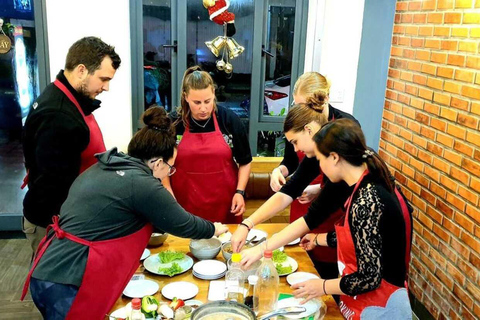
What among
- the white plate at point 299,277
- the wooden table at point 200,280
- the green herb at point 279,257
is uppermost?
the green herb at point 279,257

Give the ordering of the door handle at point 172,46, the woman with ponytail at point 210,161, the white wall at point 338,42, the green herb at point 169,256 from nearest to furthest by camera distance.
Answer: the green herb at point 169,256 < the woman with ponytail at point 210,161 < the white wall at point 338,42 < the door handle at point 172,46

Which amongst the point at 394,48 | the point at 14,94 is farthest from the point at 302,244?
the point at 14,94

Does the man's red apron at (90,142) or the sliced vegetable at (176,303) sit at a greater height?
the man's red apron at (90,142)

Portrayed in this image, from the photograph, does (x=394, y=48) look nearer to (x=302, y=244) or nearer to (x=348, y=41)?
(x=348, y=41)

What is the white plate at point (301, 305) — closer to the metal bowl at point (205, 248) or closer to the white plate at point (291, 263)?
the white plate at point (291, 263)

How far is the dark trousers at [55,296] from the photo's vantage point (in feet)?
5.50

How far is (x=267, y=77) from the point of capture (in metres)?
4.41

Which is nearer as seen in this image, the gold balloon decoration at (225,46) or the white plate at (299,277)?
the white plate at (299,277)

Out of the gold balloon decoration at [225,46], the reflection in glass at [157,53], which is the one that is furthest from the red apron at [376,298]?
the reflection in glass at [157,53]

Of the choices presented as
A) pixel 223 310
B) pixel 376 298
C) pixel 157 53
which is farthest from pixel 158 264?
pixel 157 53

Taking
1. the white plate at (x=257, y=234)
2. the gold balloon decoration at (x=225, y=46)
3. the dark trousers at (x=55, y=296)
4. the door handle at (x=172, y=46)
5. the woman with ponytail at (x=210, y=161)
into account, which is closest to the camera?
the dark trousers at (x=55, y=296)

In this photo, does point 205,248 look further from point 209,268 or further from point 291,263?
point 291,263

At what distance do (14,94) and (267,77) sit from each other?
2485 mm

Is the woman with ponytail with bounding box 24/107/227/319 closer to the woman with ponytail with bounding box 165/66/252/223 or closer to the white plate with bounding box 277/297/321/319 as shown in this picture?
the white plate with bounding box 277/297/321/319
